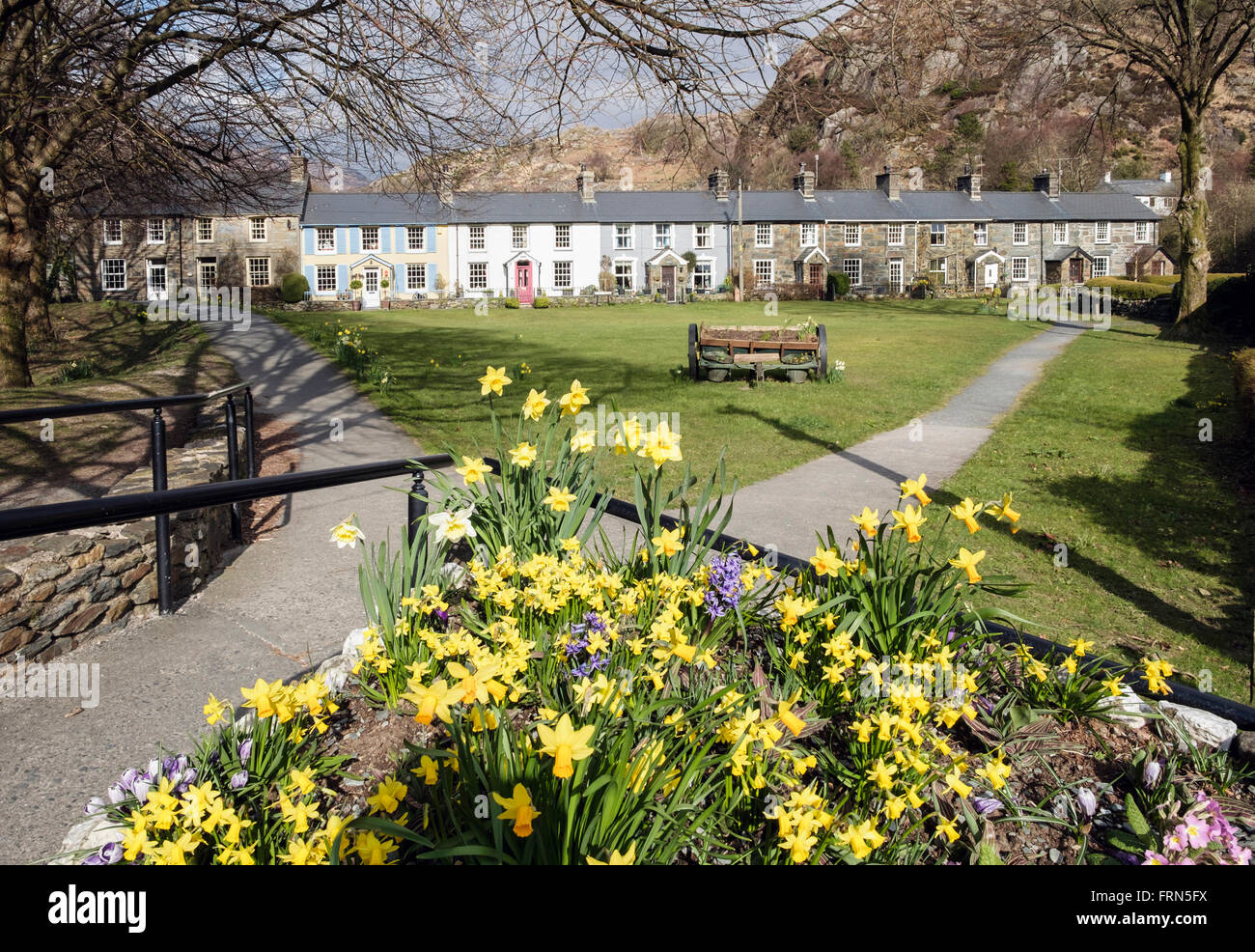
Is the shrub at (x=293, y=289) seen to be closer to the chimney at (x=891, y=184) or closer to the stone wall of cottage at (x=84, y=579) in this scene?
the chimney at (x=891, y=184)

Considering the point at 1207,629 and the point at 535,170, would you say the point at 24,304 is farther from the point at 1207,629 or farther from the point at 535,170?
the point at 1207,629

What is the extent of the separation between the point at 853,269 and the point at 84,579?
58591 millimetres

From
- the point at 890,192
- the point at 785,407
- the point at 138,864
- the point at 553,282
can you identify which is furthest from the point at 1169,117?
the point at 138,864

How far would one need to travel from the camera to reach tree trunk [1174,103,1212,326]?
2455cm

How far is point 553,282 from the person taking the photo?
5566cm

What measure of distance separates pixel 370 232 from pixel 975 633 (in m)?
55.0

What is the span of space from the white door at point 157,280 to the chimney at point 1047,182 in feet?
194

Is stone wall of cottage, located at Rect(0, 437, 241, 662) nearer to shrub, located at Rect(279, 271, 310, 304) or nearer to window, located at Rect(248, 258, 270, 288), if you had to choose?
shrub, located at Rect(279, 271, 310, 304)

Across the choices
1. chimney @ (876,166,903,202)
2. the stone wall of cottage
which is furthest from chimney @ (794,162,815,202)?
the stone wall of cottage

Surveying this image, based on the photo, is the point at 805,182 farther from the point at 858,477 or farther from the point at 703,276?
the point at 858,477

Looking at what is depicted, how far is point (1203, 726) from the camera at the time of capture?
2.60 metres

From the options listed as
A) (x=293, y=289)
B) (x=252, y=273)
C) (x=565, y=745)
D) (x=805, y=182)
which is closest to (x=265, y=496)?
(x=565, y=745)

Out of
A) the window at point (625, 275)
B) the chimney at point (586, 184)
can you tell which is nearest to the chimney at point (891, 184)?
the window at point (625, 275)

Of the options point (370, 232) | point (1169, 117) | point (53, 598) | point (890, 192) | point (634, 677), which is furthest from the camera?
point (1169, 117)
